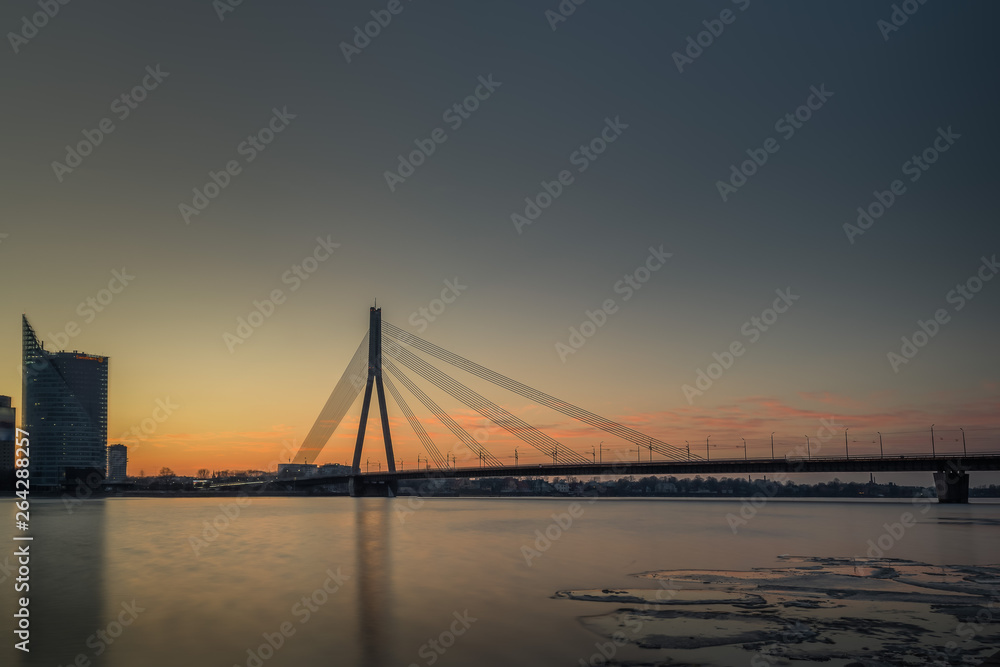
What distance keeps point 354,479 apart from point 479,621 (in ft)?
370

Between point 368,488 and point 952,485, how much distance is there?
307 feet

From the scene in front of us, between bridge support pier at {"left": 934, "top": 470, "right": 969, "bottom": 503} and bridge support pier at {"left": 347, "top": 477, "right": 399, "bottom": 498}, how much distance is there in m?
84.0

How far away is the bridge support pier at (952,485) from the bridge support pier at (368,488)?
83961 millimetres

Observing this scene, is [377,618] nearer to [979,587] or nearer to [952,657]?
[952,657]

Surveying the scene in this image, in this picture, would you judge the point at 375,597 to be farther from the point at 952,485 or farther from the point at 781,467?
the point at 952,485

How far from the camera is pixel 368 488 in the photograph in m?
137

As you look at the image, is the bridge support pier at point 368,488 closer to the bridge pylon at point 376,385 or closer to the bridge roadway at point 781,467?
the bridge pylon at point 376,385

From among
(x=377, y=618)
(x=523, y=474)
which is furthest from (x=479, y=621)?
(x=523, y=474)

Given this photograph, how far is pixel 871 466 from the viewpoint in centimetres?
9012

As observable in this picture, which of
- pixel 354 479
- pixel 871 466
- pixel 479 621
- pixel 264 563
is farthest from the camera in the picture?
pixel 354 479

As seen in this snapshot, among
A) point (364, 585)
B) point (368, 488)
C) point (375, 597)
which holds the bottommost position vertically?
point (368, 488)

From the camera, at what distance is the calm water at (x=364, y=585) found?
1667 cm

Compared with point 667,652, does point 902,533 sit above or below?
below

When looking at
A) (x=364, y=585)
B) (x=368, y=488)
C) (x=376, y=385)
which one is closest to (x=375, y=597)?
(x=364, y=585)
